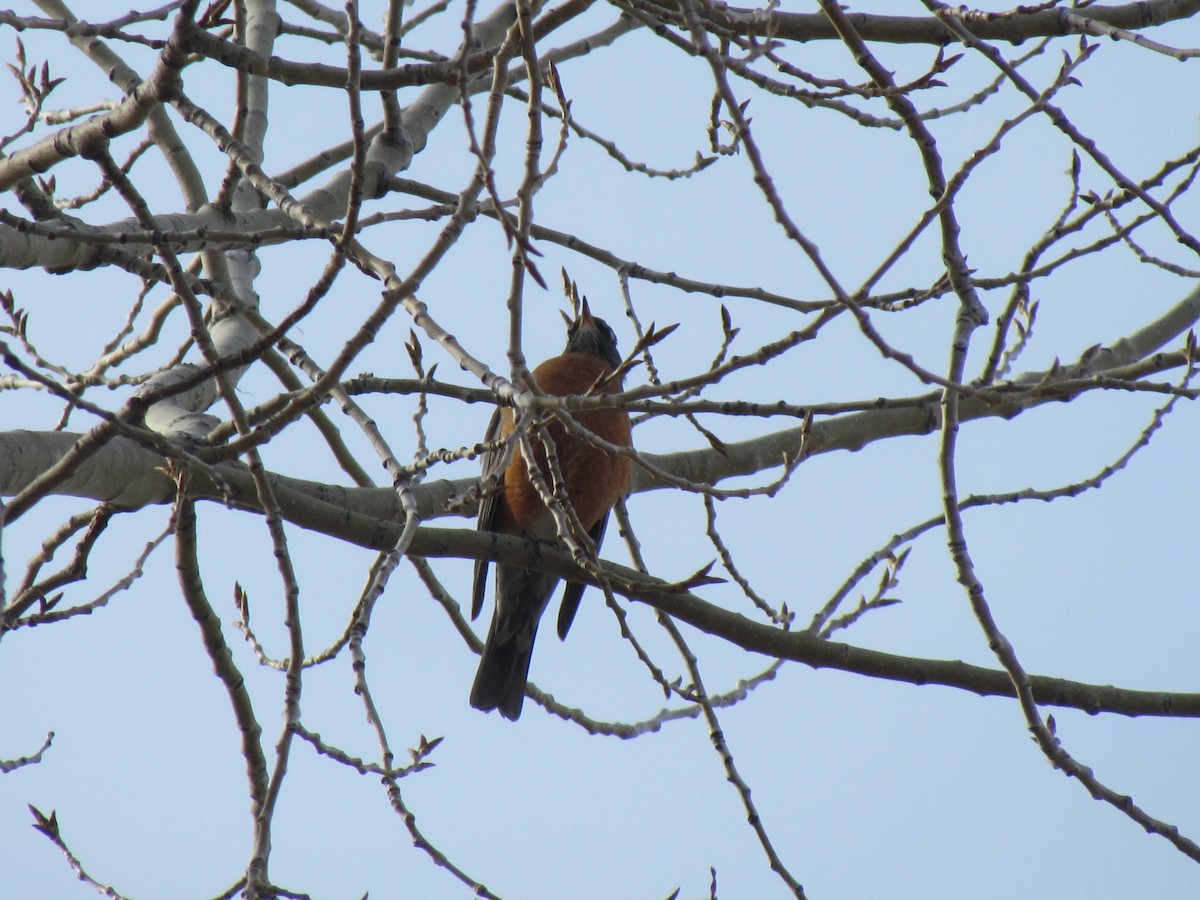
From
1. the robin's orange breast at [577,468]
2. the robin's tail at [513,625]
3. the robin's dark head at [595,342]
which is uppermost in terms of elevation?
the robin's dark head at [595,342]

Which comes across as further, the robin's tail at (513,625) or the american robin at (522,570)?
the robin's tail at (513,625)

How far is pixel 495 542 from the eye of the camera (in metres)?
3.21

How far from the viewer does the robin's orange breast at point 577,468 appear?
14.9ft

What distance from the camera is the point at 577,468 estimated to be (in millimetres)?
4750

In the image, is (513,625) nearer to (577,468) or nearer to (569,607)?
(569,607)

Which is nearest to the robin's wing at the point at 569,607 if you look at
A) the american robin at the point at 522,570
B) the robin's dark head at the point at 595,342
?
the american robin at the point at 522,570

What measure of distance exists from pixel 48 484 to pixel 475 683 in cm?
298

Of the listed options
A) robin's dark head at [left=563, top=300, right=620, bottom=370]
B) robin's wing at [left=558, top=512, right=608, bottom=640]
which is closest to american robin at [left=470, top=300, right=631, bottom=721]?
robin's wing at [left=558, top=512, right=608, bottom=640]

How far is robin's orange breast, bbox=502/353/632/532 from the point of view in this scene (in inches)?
179

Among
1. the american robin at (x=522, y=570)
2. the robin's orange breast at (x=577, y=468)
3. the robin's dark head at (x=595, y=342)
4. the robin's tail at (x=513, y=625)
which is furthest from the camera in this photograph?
the robin's dark head at (x=595, y=342)

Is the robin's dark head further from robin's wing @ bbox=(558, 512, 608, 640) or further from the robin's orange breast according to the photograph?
robin's wing @ bbox=(558, 512, 608, 640)

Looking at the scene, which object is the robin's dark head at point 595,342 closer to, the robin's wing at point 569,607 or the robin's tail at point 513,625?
the robin's wing at point 569,607

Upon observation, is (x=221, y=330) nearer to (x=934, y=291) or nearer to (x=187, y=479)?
(x=187, y=479)

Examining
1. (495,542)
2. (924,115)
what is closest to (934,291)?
(924,115)
